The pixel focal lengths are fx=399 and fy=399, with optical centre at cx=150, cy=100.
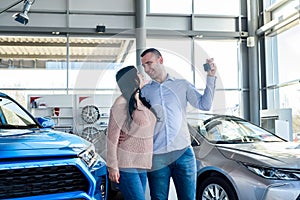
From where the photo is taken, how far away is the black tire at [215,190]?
3494mm

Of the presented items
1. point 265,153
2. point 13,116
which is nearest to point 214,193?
point 265,153

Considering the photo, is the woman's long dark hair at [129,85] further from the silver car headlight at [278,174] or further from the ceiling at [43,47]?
the ceiling at [43,47]

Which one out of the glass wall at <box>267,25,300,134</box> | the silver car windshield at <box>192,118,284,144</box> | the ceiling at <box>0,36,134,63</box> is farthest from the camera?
the ceiling at <box>0,36,134,63</box>

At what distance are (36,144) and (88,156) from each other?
1.27 ft

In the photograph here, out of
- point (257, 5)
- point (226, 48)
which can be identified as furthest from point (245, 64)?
point (257, 5)

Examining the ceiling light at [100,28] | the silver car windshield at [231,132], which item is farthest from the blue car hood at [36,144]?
the ceiling light at [100,28]

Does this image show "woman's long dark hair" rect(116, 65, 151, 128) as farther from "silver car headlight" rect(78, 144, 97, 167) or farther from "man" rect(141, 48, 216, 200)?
"silver car headlight" rect(78, 144, 97, 167)

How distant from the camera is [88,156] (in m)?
2.73

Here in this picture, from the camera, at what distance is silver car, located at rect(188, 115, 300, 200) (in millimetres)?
3189

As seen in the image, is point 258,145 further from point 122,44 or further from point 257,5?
point 257,5

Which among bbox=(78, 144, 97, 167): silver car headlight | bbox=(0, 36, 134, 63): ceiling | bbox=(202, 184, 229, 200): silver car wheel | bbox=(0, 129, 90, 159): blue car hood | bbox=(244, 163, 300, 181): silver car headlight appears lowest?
bbox=(202, 184, 229, 200): silver car wheel

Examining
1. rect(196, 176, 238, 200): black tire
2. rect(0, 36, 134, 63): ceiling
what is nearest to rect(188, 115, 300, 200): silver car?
rect(196, 176, 238, 200): black tire

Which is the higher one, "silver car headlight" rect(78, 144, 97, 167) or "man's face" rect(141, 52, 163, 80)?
"man's face" rect(141, 52, 163, 80)

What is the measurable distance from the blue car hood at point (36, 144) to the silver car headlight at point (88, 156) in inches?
1.2
